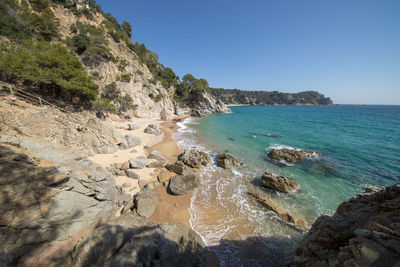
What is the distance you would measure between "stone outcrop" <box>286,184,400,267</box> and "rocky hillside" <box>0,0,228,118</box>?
19569 mm

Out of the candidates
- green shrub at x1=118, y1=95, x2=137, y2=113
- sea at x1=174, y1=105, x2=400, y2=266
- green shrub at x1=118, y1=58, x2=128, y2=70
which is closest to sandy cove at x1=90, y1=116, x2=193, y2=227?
sea at x1=174, y1=105, x2=400, y2=266

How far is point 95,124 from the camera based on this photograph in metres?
11.1

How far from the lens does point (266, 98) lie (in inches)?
5335

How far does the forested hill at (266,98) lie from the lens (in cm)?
12712

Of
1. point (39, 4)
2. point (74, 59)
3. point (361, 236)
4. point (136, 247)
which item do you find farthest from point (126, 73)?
point (361, 236)

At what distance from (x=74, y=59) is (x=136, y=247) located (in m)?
19.4

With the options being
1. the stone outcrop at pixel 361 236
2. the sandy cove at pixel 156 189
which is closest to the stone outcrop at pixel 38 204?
the sandy cove at pixel 156 189

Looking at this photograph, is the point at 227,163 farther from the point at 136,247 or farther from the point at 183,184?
the point at 136,247

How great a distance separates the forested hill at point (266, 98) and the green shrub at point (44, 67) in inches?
4416

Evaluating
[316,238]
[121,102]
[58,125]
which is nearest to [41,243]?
[316,238]

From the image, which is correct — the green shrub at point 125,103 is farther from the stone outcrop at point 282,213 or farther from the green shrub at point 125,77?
the stone outcrop at point 282,213

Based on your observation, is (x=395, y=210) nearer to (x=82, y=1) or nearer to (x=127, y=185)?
(x=127, y=185)

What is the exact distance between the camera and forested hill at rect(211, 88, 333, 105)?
127125mm

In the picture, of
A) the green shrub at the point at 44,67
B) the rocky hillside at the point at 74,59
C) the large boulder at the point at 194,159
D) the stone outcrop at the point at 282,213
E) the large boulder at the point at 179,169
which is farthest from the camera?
the rocky hillside at the point at 74,59
